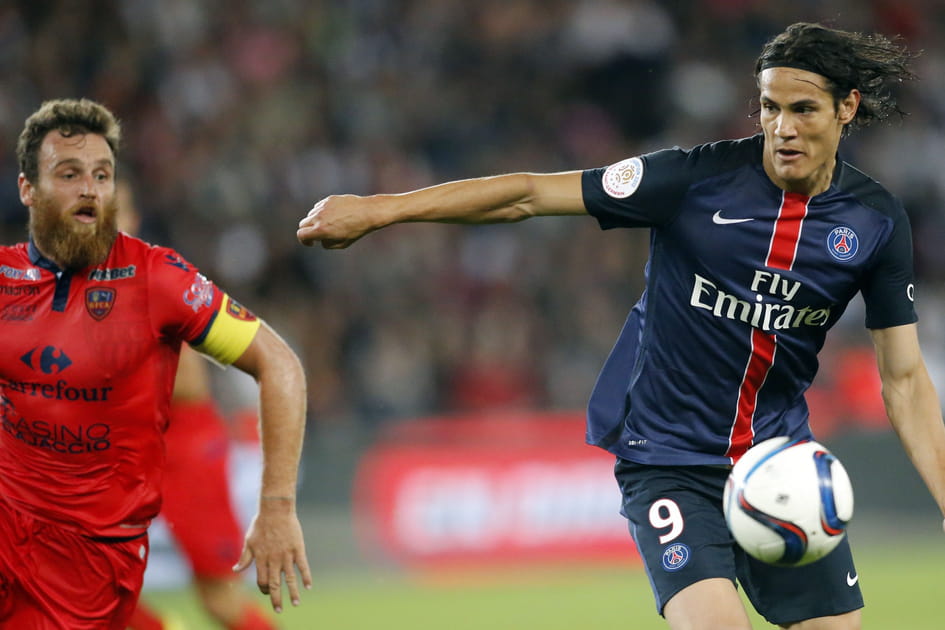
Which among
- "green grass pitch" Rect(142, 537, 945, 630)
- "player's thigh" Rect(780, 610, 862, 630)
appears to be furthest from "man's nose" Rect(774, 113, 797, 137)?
"green grass pitch" Rect(142, 537, 945, 630)

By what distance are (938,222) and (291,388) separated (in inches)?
519

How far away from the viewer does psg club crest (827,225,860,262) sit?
4680 mm

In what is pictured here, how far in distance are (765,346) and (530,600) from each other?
609 cm

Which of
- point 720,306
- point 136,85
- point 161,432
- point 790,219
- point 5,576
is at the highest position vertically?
point 136,85

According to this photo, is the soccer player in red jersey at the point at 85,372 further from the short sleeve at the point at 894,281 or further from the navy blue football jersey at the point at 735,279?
the short sleeve at the point at 894,281

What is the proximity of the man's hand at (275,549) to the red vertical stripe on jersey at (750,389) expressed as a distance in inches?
59.4

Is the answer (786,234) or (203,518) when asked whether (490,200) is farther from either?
(203,518)

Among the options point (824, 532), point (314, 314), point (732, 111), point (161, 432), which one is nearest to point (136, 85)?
point (314, 314)

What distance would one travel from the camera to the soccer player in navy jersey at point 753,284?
4.57 meters

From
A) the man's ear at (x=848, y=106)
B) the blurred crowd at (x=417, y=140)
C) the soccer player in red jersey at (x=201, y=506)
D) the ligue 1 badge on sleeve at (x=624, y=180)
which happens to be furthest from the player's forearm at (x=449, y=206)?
the blurred crowd at (x=417, y=140)

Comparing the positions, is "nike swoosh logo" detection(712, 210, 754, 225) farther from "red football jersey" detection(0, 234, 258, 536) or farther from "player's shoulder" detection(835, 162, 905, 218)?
"red football jersey" detection(0, 234, 258, 536)

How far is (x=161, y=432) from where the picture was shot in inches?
184

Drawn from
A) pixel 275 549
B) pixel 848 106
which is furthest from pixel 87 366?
pixel 848 106

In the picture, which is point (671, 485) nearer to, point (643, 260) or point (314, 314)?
point (314, 314)
